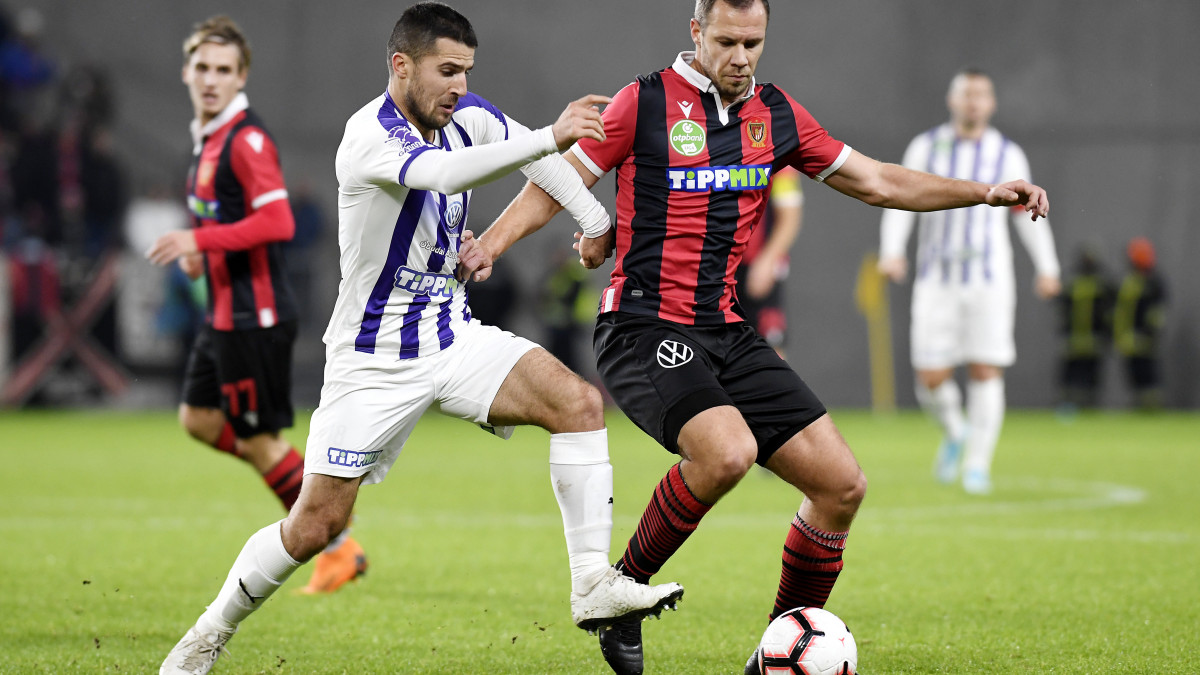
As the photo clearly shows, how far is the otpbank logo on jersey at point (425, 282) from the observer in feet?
14.4

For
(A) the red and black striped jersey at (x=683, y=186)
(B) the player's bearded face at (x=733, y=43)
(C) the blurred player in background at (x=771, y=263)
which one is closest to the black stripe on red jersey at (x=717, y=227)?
(A) the red and black striped jersey at (x=683, y=186)

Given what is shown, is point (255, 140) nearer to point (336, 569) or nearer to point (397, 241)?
point (336, 569)

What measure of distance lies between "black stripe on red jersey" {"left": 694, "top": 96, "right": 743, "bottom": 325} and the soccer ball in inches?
39.8

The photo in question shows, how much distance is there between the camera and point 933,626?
5.10m

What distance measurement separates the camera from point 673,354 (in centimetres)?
432

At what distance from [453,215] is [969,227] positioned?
5.83 m

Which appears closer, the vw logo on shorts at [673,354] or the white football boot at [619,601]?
the white football boot at [619,601]

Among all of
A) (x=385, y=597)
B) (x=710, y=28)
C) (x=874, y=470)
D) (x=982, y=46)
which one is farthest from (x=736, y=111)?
(x=982, y=46)

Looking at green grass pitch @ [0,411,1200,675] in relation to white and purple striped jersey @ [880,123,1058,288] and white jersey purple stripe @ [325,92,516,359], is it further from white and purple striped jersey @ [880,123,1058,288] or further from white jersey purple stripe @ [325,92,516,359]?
white and purple striped jersey @ [880,123,1058,288]

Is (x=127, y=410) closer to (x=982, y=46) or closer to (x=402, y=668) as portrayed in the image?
(x=982, y=46)

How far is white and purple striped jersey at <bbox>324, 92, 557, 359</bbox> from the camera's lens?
13.7 ft

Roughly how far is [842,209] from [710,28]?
14837mm

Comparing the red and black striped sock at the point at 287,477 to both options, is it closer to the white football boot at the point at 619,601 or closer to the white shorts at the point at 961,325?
the white football boot at the point at 619,601

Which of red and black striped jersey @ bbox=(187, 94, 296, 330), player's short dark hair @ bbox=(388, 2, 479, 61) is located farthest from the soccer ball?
red and black striped jersey @ bbox=(187, 94, 296, 330)
